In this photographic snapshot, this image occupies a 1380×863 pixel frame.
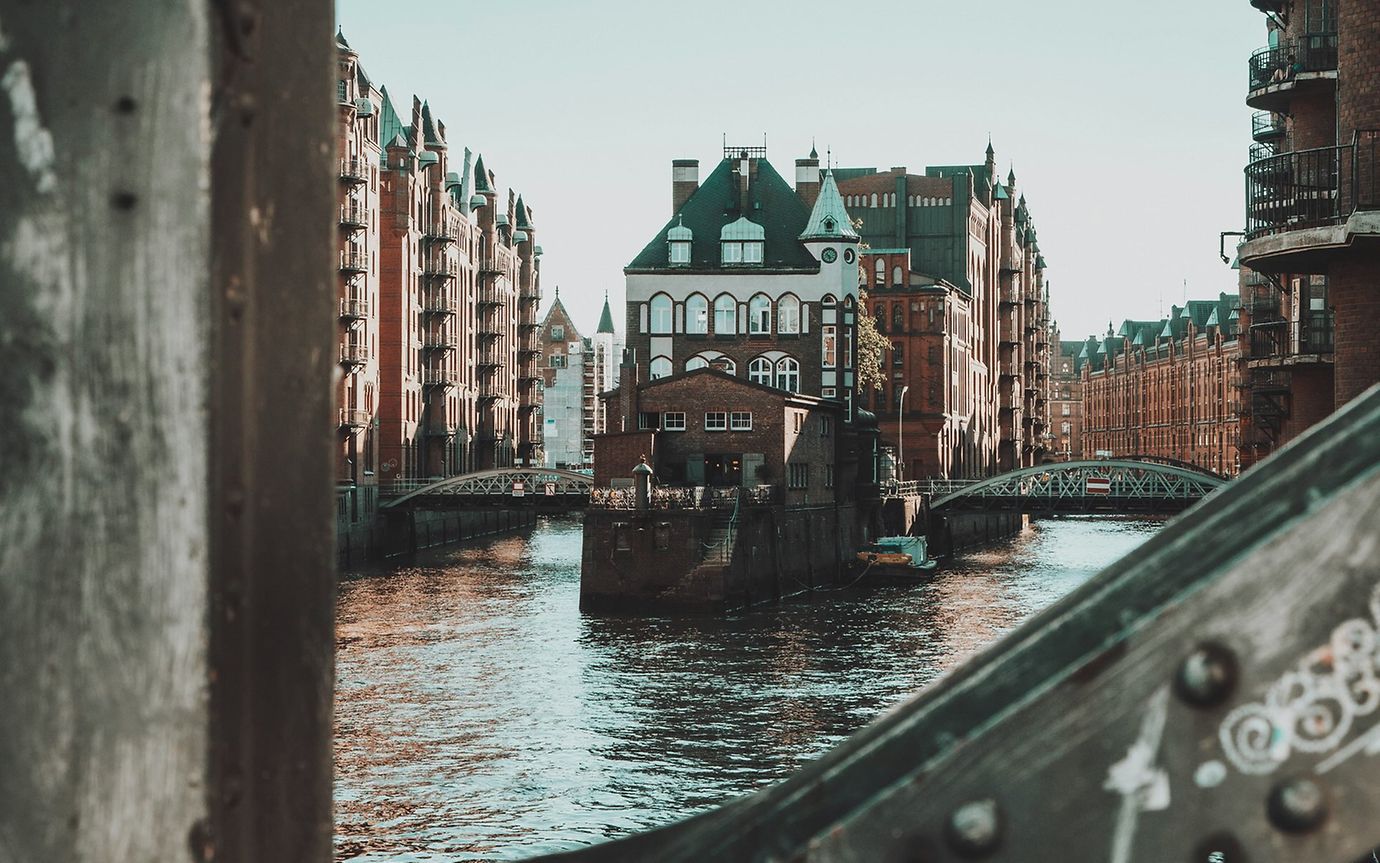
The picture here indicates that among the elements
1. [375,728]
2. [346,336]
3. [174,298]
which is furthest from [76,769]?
[346,336]

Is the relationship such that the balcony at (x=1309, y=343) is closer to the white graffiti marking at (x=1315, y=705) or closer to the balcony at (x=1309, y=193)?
the balcony at (x=1309, y=193)

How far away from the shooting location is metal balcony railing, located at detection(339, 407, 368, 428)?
6119 cm

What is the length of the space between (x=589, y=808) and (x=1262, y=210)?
1070cm

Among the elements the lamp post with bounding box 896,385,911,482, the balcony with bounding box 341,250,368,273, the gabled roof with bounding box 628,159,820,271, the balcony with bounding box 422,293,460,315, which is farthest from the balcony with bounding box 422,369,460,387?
the lamp post with bounding box 896,385,911,482

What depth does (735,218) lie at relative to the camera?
6359 cm

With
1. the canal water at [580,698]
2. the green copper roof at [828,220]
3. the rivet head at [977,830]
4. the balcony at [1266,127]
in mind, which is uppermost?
the green copper roof at [828,220]

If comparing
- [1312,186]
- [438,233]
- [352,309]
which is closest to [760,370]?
[352,309]

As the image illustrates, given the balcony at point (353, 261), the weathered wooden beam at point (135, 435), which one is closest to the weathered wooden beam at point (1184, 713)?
the weathered wooden beam at point (135, 435)

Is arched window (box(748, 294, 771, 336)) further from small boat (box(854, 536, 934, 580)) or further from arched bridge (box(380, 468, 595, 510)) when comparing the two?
small boat (box(854, 536, 934, 580))

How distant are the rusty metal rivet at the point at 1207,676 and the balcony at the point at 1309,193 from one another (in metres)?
13.2

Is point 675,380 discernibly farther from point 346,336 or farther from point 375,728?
point 375,728

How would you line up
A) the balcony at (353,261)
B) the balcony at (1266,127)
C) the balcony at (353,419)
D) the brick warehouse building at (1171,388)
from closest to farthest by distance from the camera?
the balcony at (1266,127)
the balcony at (353,261)
the balcony at (353,419)
the brick warehouse building at (1171,388)

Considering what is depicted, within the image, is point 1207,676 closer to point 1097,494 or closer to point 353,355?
point 353,355

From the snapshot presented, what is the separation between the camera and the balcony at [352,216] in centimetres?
6031
